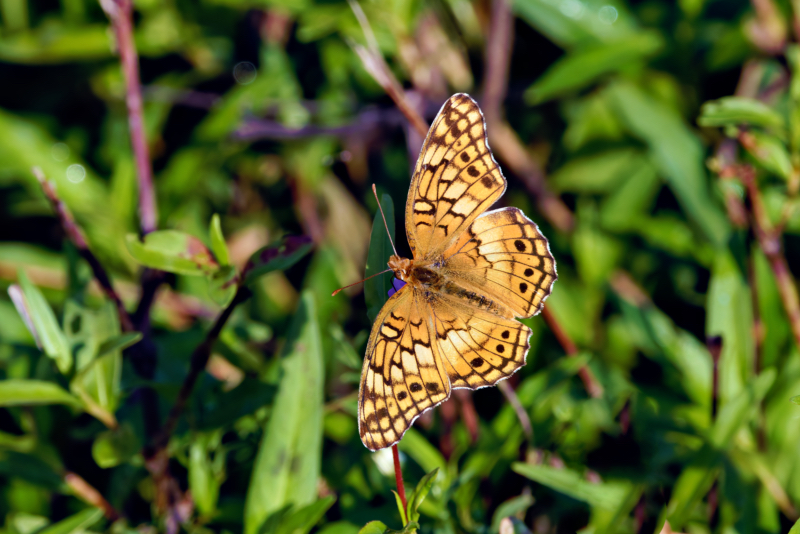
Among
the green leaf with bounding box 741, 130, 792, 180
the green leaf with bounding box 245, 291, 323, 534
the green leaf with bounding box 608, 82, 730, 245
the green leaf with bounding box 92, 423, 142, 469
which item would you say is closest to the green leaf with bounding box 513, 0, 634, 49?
the green leaf with bounding box 608, 82, 730, 245

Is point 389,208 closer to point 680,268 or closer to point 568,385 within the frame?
point 568,385

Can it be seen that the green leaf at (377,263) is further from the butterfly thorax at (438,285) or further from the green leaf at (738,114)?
the green leaf at (738,114)

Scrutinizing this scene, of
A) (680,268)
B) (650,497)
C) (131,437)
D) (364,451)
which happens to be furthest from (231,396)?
(680,268)

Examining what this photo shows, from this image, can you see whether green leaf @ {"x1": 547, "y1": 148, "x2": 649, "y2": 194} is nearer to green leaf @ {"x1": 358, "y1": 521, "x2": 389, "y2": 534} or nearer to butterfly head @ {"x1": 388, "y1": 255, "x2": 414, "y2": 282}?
butterfly head @ {"x1": 388, "y1": 255, "x2": 414, "y2": 282}

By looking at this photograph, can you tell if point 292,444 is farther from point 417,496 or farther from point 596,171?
point 596,171

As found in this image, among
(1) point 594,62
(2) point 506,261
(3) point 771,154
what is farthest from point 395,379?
(1) point 594,62
